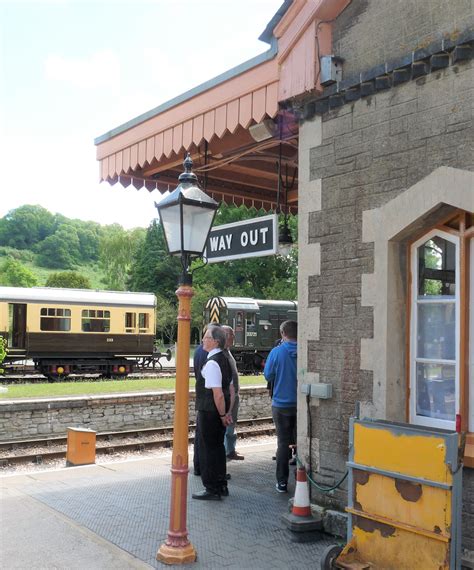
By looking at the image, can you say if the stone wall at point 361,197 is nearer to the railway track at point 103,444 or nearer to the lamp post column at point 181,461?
the lamp post column at point 181,461

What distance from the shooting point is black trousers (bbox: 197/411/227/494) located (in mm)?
6229

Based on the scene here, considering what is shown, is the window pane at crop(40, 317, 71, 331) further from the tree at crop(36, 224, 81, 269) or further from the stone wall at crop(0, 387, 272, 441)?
the tree at crop(36, 224, 81, 269)

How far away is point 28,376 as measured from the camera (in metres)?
21.8

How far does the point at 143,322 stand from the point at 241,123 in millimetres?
18256

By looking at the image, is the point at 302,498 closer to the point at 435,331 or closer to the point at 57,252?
the point at 435,331

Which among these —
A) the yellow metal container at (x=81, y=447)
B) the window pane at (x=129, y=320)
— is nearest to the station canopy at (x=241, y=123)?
the yellow metal container at (x=81, y=447)

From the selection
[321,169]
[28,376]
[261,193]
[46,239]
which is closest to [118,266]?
[28,376]

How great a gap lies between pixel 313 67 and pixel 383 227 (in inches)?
63.6

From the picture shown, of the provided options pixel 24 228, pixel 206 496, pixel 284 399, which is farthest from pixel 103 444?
pixel 24 228

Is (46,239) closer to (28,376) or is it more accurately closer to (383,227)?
(28,376)

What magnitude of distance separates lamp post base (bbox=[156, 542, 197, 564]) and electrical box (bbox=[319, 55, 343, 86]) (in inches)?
159

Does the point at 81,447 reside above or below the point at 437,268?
below

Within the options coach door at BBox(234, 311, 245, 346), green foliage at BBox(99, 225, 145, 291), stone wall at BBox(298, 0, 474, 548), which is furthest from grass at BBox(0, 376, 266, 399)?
green foliage at BBox(99, 225, 145, 291)

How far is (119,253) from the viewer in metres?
65.7
